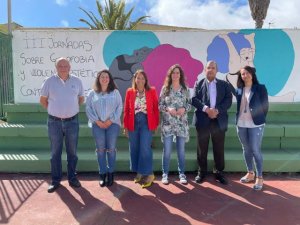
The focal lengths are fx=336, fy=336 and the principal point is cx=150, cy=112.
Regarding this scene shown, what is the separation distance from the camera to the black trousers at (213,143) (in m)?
5.14

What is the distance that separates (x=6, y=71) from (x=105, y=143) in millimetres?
3363

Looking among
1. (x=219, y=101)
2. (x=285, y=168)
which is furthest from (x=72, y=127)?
(x=285, y=168)

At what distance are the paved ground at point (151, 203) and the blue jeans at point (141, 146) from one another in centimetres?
29

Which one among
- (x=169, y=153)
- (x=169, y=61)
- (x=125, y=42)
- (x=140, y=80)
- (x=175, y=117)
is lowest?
(x=169, y=153)

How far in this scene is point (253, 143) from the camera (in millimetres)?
4953

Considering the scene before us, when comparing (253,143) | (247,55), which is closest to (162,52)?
(247,55)

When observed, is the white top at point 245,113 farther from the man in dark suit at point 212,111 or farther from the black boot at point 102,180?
the black boot at point 102,180

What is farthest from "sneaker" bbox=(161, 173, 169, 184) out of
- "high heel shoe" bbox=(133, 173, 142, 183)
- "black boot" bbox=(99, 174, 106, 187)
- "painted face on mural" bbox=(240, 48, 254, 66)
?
"painted face on mural" bbox=(240, 48, 254, 66)

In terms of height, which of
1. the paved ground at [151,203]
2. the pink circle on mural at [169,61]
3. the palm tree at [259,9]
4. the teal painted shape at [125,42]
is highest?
the palm tree at [259,9]

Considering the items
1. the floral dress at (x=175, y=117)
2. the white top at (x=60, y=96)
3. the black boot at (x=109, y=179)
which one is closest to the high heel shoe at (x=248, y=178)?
the floral dress at (x=175, y=117)

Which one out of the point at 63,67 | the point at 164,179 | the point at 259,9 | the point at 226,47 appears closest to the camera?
the point at 63,67

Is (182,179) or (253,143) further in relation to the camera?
(182,179)

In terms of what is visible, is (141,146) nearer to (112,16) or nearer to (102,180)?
(102,180)

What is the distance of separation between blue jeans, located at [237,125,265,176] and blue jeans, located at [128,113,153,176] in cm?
142
